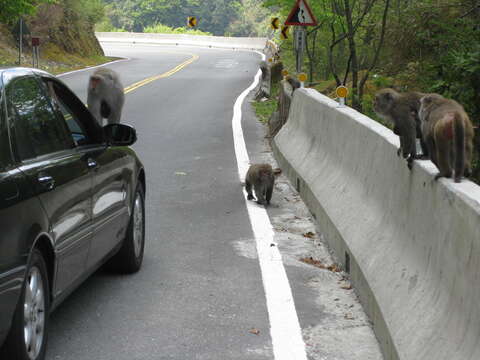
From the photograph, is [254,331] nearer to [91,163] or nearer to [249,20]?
[91,163]

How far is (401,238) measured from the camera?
19.9 feet

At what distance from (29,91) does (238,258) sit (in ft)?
10.5

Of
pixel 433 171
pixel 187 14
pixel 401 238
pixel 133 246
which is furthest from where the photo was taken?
pixel 187 14

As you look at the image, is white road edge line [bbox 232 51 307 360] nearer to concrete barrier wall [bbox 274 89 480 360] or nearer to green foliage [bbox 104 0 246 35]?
concrete barrier wall [bbox 274 89 480 360]

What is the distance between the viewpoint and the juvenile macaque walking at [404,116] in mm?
6105

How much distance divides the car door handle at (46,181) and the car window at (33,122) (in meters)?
0.14

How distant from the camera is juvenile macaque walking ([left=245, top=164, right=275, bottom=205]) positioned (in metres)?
10.9

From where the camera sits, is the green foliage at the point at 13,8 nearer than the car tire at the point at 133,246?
No

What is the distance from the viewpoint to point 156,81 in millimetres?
35156

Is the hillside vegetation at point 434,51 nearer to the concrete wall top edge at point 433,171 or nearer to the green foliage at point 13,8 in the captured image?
the concrete wall top edge at point 433,171

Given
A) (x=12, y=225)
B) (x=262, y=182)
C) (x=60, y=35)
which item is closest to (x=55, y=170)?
(x=12, y=225)

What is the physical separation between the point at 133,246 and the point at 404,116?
263 centimetres

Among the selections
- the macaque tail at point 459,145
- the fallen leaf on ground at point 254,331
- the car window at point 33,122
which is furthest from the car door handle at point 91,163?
the macaque tail at point 459,145

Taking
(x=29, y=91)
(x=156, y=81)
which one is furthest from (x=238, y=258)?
(x=156, y=81)
